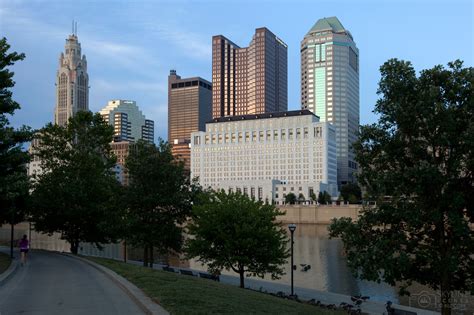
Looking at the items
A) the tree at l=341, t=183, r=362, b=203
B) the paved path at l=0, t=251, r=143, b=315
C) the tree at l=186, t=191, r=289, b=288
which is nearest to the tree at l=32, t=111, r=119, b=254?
the tree at l=186, t=191, r=289, b=288

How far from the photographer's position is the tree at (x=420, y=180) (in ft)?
49.3

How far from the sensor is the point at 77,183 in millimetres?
43250

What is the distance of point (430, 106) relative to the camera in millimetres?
15602

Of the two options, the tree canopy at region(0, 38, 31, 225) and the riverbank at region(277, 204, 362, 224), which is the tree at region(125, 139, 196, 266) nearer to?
the tree canopy at region(0, 38, 31, 225)

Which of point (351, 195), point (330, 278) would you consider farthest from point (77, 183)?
point (351, 195)

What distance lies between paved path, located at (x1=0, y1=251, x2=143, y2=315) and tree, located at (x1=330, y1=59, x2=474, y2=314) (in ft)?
25.9

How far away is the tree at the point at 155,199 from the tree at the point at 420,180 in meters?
20.9

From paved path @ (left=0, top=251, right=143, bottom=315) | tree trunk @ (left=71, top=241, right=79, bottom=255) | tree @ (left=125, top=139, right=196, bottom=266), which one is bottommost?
tree trunk @ (left=71, top=241, right=79, bottom=255)

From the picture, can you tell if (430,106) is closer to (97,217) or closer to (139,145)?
(139,145)

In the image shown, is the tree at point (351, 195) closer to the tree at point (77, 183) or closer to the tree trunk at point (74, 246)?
the tree at point (77, 183)

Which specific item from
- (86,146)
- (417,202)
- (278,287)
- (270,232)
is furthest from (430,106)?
(86,146)

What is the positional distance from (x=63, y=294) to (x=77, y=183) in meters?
27.6

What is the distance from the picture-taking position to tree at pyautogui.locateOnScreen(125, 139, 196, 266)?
35719 mm

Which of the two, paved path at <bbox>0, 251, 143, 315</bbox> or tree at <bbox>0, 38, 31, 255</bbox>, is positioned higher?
tree at <bbox>0, 38, 31, 255</bbox>
